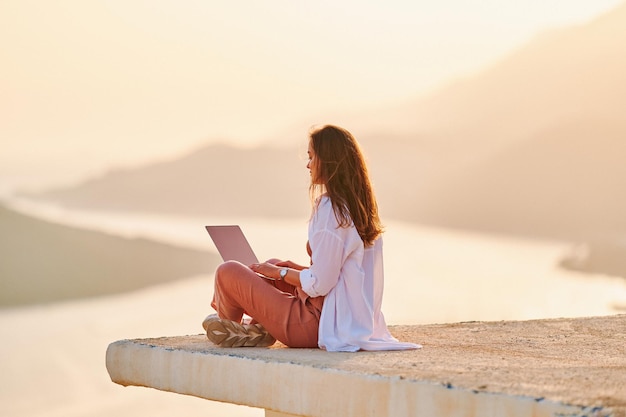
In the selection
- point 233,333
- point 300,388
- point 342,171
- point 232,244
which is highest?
point 342,171

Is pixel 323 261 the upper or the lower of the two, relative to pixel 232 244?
lower

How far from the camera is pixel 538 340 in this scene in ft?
20.2

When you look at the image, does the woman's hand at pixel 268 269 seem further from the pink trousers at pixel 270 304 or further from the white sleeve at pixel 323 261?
the white sleeve at pixel 323 261

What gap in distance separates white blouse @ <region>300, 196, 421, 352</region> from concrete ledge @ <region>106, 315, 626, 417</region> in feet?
0.42

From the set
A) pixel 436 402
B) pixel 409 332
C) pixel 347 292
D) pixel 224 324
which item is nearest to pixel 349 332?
pixel 347 292

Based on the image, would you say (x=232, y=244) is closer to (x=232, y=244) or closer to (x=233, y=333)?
(x=232, y=244)

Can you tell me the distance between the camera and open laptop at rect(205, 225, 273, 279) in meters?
5.18

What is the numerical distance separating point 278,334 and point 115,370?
94 cm

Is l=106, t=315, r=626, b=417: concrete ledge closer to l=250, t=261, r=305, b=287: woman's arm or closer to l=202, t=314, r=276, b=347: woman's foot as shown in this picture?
l=202, t=314, r=276, b=347: woman's foot

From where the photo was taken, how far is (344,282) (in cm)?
501

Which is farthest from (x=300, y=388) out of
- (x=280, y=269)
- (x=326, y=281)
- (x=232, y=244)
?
(x=232, y=244)

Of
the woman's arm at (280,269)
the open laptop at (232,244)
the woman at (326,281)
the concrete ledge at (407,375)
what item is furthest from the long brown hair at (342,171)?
the concrete ledge at (407,375)

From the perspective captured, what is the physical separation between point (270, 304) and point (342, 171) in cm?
70

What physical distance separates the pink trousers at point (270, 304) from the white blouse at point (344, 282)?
84 millimetres
